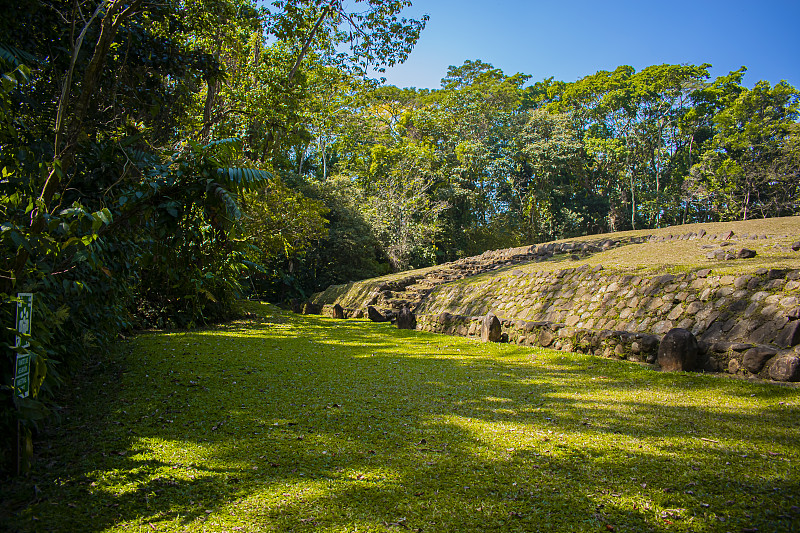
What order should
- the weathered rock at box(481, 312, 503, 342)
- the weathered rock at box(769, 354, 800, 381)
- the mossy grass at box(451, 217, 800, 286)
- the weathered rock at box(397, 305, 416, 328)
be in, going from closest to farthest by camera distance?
Result: 1. the weathered rock at box(769, 354, 800, 381)
2. the mossy grass at box(451, 217, 800, 286)
3. the weathered rock at box(481, 312, 503, 342)
4. the weathered rock at box(397, 305, 416, 328)

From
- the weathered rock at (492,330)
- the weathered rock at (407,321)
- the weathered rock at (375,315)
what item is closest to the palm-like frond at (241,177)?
the weathered rock at (492,330)

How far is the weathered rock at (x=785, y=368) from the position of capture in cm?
437

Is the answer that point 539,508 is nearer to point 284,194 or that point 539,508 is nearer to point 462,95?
point 284,194

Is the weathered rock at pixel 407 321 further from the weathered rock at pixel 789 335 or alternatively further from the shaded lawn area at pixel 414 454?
the weathered rock at pixel 789 335

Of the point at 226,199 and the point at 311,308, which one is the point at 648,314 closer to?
the point at 226,199

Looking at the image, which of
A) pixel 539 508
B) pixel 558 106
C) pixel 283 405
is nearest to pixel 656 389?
pixel 539 508

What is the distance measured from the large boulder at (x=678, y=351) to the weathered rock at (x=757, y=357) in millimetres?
550

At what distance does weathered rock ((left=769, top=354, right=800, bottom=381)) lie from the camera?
437cm

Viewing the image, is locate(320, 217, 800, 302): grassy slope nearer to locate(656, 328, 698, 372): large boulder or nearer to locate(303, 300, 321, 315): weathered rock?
locate(303, 300, 321, 315): weathered rock

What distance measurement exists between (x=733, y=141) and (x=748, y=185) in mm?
2577

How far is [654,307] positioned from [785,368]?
2.29 metres

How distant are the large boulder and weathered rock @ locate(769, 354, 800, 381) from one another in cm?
80

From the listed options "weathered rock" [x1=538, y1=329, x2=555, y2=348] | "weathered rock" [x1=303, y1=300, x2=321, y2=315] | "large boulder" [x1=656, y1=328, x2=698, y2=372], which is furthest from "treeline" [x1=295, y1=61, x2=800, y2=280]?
"large boulder" [x1=656, y1=328, x2=698, y2=372]

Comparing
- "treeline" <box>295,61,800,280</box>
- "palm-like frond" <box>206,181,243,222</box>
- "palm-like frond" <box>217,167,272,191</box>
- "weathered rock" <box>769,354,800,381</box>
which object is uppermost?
"treeline" <box>295,61,800,280</box>
